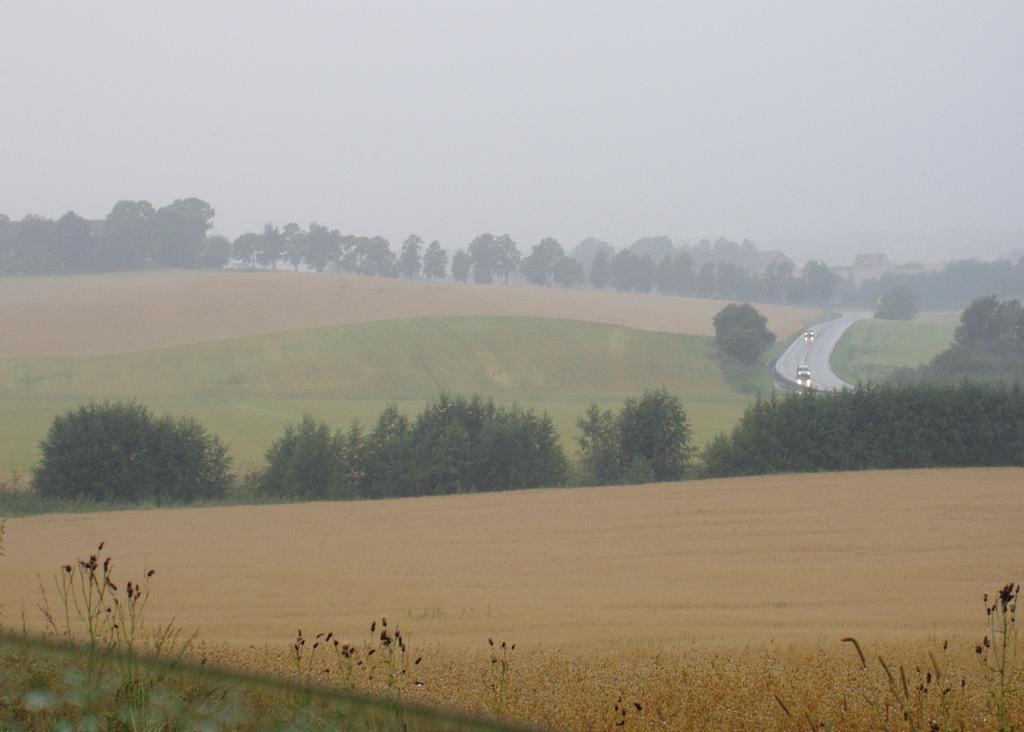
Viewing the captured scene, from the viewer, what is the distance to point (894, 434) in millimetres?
26422

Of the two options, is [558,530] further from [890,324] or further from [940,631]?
[890,324]

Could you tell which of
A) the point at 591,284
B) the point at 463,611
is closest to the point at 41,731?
the point at 463,611

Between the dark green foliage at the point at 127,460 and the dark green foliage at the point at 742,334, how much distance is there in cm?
3155

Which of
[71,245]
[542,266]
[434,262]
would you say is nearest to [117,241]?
[71,245]

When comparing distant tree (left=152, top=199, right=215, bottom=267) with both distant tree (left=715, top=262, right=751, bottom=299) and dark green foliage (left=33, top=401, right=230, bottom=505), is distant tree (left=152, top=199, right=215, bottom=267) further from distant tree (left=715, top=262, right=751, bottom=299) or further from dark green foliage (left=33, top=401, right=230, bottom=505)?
dark green foliage (left=33, top=401, right=230, bottom=505)

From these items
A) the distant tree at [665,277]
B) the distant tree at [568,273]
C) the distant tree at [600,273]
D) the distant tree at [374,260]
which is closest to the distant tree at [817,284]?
the distant tree at [665,277]

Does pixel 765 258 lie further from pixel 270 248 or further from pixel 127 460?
pixel 127 460

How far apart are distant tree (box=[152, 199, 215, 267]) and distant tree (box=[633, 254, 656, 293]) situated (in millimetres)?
40913

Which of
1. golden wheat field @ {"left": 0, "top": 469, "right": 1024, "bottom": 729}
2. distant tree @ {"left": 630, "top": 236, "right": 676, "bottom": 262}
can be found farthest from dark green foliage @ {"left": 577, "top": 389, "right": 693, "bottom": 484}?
distant tree @ {"left": 630, "top": 236, "right": 676, "bottom": 262}

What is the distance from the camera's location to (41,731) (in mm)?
3461

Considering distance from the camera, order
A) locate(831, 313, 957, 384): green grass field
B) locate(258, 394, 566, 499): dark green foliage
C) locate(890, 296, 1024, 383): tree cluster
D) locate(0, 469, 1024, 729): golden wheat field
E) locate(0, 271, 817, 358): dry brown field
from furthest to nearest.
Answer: locate(0, 271, 817, 358): dry brown field < locate(831, 313, 957, 384): green grass field < locate(890, 296, 1024, 383): tree cluster < locate(258, 394, 566, 499): dark green foliage < locate(0, 469, 1024, 729): golden wheat field

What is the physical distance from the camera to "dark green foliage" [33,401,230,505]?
24594mm

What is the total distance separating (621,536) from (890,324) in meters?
51.9

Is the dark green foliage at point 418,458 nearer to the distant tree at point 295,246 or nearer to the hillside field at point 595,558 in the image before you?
the hillside field at point 595,558
